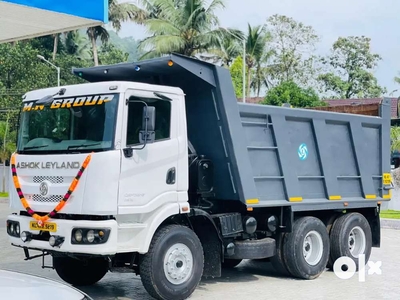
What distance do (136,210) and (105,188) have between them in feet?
A: 1.65

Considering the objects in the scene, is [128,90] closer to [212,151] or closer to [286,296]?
[212,151]

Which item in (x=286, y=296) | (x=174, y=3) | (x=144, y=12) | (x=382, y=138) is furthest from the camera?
(x=144, y=12)

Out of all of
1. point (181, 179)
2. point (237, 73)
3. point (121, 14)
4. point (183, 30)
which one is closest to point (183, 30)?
point (183, 30)

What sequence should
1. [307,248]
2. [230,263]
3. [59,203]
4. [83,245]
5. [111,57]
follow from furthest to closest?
[111,57] → [230,263] → [307,248] → [59,203] → [83,245]

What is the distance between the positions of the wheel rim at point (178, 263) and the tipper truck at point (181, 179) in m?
0.01

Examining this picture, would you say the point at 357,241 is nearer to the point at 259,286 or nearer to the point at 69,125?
the point at 259,286

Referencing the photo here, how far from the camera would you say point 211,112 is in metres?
8.75

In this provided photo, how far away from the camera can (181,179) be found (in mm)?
8164

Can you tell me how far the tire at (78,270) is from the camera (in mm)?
8945

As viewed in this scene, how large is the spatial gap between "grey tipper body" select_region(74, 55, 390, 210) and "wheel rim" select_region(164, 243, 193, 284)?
1150 millimetres

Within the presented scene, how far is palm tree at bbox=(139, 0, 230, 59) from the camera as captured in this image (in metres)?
31.4

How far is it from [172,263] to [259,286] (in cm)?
199

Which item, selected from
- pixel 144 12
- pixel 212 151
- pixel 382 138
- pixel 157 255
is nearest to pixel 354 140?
pixel 382 138

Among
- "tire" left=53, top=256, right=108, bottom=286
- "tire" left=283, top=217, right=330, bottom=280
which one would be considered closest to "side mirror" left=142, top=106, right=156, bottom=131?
"tire" left=53, top=256, right=108, bottom=286
